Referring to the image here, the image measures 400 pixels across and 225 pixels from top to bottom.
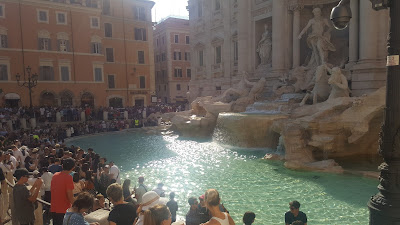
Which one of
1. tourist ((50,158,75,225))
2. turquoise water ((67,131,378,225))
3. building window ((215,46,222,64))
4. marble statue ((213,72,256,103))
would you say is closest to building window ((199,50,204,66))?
building window ((215,46,222,64))

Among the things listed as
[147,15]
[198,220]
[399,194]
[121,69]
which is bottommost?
[198,220]

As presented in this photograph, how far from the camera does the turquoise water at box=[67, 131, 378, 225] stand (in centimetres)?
649

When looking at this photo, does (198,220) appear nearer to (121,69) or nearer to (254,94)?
(254,94)

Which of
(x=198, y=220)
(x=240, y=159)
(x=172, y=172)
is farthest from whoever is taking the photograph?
(x=240, y=159)

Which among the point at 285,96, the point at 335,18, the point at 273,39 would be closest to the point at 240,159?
the point at 285,96

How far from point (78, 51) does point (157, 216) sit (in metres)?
31.0

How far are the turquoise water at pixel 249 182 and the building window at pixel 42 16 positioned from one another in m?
20.7

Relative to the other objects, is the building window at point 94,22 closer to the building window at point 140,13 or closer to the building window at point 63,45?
the building window at point 63,45

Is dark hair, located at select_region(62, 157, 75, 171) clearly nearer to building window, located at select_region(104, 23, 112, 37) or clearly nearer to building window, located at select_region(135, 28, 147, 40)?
building window, located at select_region(104, 23, 112, 37)

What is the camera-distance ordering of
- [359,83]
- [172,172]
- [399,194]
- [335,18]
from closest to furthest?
[399,194] < [335,18] < [172,172] < [359,83]

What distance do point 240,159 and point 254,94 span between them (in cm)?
710

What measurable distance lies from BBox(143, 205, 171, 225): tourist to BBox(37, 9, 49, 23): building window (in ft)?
102

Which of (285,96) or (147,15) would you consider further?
(147,15)

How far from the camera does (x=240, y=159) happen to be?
11383mm
